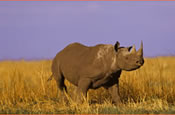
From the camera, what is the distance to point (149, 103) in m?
7.26

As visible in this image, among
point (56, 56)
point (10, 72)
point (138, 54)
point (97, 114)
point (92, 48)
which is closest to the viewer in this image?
point (97, 114)

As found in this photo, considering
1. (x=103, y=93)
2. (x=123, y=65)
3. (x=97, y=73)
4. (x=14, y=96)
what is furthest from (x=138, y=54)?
(x=14, y=96)

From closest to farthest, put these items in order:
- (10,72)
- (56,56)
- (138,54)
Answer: (138,54), (56,56), (10,72)

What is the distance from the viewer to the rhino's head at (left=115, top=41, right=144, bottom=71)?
6.29 metres

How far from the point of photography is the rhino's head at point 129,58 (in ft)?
20.6

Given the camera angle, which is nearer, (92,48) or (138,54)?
(138,54)

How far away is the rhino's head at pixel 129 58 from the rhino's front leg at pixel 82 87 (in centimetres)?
72

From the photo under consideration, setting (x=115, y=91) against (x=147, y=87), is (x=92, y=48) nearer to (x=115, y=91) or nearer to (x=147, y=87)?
(x=115, y=91)

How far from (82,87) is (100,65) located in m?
0.57

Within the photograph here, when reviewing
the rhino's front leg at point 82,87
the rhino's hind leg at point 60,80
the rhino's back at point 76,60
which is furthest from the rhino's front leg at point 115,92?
the rhino's hind leg at point 60,80

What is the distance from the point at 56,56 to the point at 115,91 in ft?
5.66

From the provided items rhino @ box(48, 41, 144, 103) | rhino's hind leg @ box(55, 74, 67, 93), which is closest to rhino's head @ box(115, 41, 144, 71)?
rhino @ box(48, 41, 144, 103)

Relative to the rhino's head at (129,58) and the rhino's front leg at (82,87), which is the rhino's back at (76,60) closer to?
the rhino's front leg at (82,87)

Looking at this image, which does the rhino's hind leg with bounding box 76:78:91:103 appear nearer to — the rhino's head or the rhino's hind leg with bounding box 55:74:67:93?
the rhino's head
